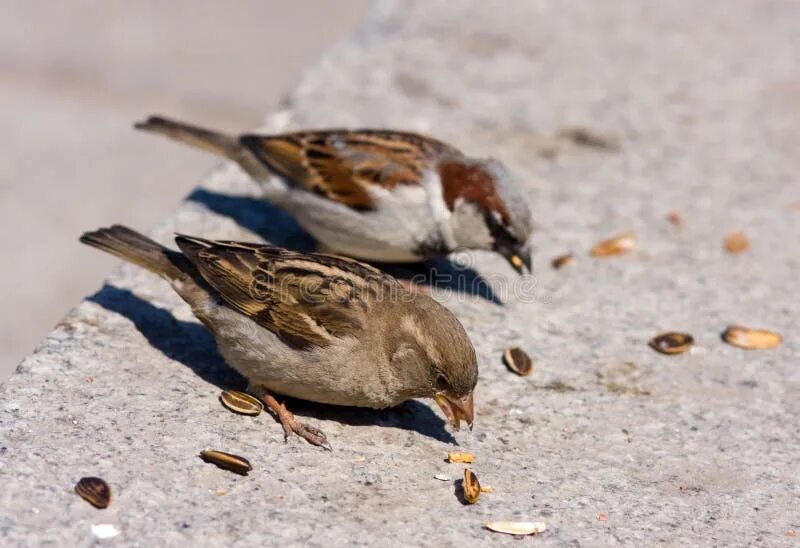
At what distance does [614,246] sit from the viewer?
4.66 meters

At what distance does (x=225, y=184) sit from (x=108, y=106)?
3.51 m

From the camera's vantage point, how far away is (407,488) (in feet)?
10.1

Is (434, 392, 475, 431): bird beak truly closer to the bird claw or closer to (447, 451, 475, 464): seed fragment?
(447, 451, 475, 464): seed fragment

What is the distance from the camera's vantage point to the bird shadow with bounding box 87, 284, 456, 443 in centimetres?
343

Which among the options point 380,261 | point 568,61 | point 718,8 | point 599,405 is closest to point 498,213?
point 380,261

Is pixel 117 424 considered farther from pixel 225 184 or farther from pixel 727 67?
pixel 727 67

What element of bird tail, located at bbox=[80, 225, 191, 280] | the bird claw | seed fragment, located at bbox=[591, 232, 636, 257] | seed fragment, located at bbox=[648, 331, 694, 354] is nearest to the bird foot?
the bird claw

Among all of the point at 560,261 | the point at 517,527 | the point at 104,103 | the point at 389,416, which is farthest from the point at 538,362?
the point at 104,103

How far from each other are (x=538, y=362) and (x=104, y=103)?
5166 millimetres

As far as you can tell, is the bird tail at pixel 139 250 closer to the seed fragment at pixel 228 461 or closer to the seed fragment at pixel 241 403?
the seed fragment at pixel 241 403

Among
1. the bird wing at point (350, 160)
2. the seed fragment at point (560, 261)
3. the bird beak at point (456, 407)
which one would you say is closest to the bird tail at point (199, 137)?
the bird wing at point (350, 160)

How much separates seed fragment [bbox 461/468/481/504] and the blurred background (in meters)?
3.85

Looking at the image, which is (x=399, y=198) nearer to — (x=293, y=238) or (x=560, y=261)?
(x=293, y=238)

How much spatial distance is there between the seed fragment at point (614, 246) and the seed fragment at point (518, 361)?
3.00 feet
